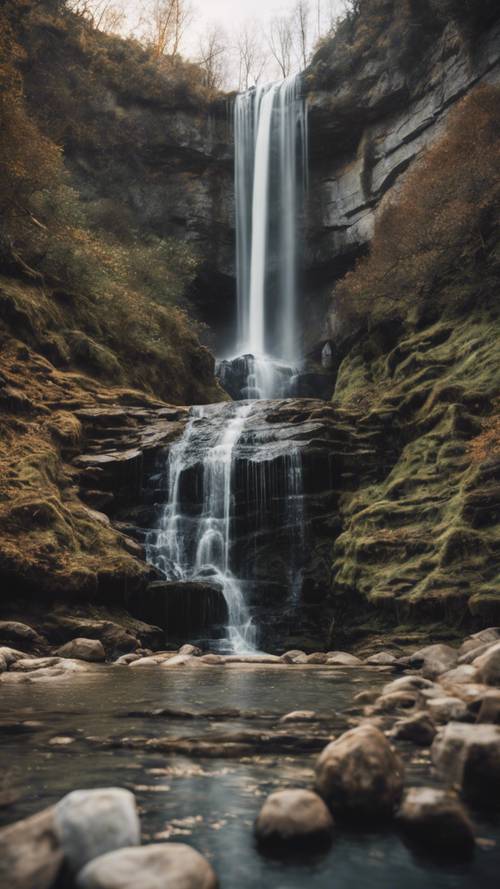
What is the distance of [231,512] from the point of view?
1756 cm

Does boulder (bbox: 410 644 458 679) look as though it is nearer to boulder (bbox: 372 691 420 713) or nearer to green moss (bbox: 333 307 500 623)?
boulder (bbox: 372 691 420 713)

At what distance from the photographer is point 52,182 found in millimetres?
23906

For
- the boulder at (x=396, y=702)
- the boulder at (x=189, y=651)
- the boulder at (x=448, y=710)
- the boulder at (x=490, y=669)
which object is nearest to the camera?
the boulder at (x=448, y=710)

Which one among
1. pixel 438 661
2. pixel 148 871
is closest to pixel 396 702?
pixel 438 661

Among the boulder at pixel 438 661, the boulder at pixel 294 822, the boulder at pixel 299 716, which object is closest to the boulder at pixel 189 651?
the boulder at pixel 438 661

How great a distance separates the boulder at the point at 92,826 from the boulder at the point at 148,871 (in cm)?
14

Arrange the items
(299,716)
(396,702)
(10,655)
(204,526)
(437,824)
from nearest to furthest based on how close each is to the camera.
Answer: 1. (437,824)
2. (299,716)
3. (396,702)
4. (10,655)
5. (204,526)

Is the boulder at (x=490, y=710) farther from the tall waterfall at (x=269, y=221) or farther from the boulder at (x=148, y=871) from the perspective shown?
the tall waterfall at (x=269, y=221)

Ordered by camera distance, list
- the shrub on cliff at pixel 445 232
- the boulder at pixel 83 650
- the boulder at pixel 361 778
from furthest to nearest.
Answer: the shrub on cliff at pixel 445 232 → the boulder at pixel 83 650 → the boulder at pixel 361 778

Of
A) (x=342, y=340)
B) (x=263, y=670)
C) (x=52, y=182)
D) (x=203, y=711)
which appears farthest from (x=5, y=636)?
(x=342, y=340)

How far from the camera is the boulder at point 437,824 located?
9.00 feet

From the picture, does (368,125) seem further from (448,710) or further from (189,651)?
(448,710)

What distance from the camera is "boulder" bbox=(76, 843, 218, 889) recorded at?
6.82 ft

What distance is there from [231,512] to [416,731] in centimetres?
1319
